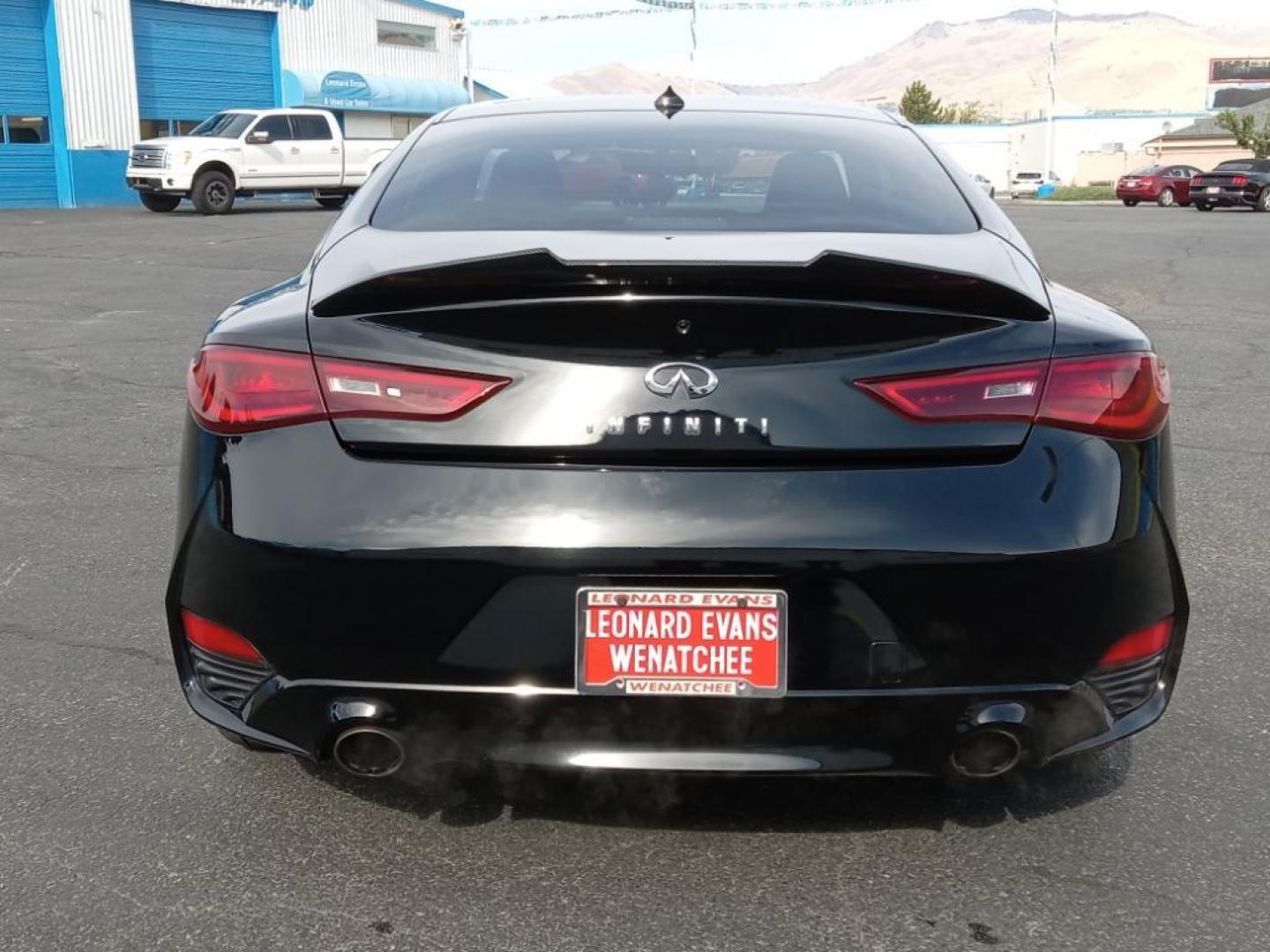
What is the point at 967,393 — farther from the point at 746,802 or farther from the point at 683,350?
the point at 746,802

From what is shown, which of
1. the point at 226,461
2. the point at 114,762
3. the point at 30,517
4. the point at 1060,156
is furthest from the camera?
the point at 1060,156

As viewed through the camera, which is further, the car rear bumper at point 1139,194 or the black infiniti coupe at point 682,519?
the car rear bumper at point 1139,194

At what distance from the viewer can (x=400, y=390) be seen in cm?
232

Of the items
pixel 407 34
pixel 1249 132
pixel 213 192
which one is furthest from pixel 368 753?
pixel 1249 132

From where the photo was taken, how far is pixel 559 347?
2295mm

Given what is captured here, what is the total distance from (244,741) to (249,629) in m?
0.27

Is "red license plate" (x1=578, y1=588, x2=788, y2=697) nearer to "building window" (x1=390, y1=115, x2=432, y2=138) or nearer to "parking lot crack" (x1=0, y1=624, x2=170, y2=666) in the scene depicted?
"parking lot crack" (x1=0, y1=624, x2=170, y2=666)

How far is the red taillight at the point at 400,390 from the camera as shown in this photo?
90.4 inches

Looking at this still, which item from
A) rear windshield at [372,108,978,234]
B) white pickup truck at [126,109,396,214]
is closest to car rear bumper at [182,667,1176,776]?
rear windshield at [372,108,978,234]

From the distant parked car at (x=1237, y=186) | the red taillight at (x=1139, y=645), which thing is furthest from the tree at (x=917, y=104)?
the red taillight at (x=1139, y=645)

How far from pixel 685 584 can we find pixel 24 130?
112 ft

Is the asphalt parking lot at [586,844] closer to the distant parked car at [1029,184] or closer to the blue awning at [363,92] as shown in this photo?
the blue awning at [363,92]

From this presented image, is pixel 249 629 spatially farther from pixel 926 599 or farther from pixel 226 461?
pixel 926 599

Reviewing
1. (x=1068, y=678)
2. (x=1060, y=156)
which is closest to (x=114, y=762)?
(x=1068, y=678)
